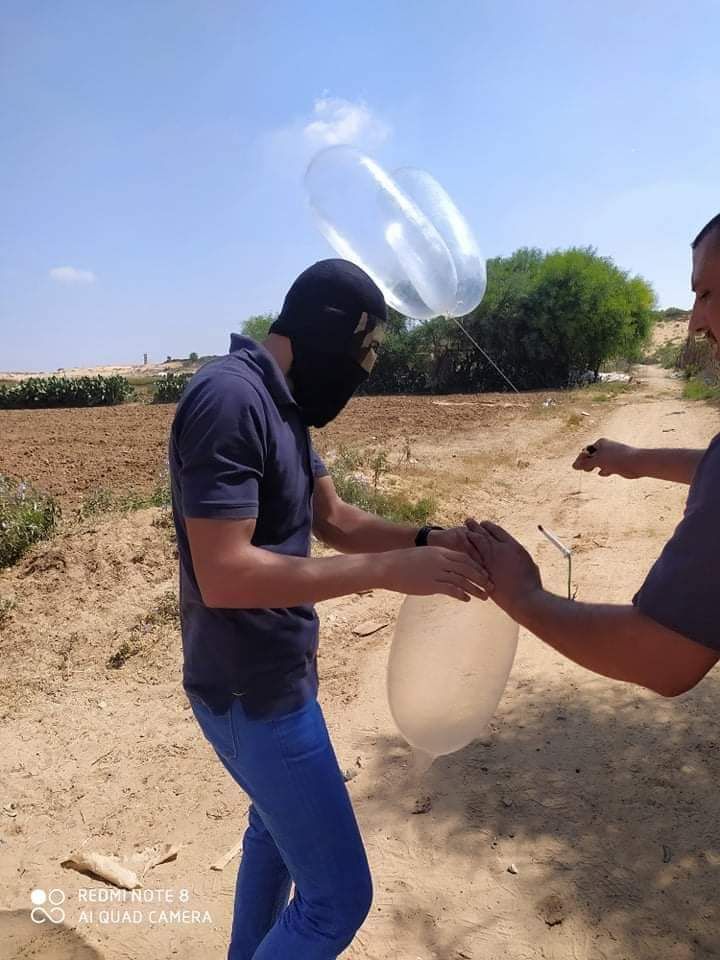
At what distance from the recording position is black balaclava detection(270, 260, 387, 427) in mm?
1762

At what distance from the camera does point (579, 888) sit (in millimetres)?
2670

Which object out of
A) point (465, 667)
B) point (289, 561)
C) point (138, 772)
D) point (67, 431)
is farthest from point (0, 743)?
point (67, 431)

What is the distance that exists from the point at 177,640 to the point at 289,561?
379 cm

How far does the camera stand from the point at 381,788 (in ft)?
11.2

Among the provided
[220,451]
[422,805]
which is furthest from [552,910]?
[220,451]

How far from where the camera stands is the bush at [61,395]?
1393 inches

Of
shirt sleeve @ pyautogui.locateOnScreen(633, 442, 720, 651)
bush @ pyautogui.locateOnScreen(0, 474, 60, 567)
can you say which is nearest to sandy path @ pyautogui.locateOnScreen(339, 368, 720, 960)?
shirt sleeve @ pyautogui.locateOnScreen(633, 442, 720, 651)

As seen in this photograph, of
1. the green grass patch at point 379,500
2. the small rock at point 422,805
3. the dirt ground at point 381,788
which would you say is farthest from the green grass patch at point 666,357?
the small rock at point 422,805

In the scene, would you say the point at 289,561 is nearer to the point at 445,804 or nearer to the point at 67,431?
the point at 445,804

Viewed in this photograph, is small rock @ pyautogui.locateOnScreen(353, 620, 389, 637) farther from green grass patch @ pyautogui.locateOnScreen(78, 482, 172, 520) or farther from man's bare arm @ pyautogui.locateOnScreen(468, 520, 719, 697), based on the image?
man's bare arm @ pyautogui.locateOnScreen(468, 520, 719, 697)

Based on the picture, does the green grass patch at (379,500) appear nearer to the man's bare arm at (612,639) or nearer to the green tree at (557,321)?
the man's bare arm at (612,639)

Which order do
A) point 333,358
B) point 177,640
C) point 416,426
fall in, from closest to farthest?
point 333,358, point 177,640, point 416,426

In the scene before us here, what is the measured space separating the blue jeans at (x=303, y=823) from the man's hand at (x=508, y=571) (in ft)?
1.87

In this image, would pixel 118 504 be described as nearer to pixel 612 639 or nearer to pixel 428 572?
pixel 428 572
